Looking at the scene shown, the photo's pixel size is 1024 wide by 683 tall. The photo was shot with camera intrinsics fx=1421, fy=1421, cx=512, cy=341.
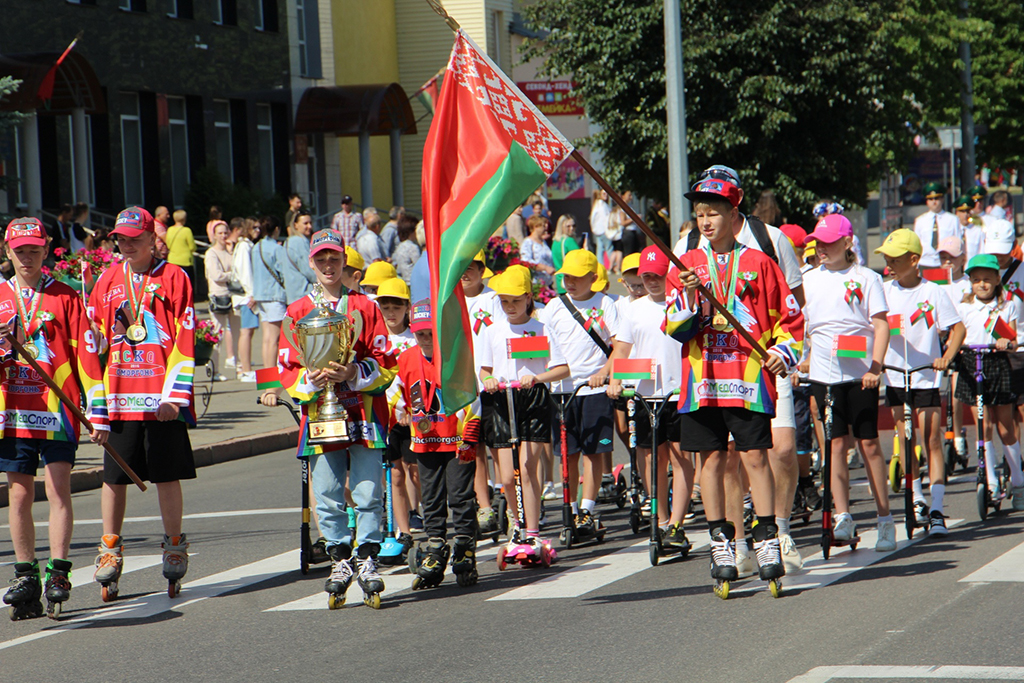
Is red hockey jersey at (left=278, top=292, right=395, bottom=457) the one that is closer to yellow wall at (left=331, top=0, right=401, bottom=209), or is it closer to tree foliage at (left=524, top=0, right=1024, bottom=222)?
tree foliage at (left=524, top=0, right=1024, bottom=222)

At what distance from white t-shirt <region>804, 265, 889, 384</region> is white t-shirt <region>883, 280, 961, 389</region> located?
70 centimetres

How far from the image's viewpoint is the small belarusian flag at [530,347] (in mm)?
8805

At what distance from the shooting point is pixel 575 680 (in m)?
5.90

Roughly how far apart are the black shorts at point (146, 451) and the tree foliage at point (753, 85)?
16.8 meters

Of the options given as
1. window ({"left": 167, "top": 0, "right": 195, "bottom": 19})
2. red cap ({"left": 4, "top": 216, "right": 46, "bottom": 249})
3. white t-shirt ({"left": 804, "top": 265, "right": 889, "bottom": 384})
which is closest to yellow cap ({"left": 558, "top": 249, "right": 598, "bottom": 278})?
white t-shirt ({"left": 804, "top": 265, "right": 889, "bottom": 384})

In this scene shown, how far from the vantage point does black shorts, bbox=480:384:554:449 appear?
346 inches

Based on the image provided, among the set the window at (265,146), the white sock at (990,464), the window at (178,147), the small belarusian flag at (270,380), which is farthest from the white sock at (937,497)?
the window at (265,146)

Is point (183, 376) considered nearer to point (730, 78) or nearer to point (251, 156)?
point (730, 78)

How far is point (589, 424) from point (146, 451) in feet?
9.74

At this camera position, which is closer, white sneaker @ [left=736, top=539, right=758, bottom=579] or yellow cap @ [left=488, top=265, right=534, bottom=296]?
white sneaker @ [left=736, top=539, right=758, bottom=579]

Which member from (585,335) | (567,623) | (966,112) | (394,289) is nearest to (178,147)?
(966,112)

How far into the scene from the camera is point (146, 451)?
25.4 ft

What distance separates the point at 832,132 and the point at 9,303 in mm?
18736

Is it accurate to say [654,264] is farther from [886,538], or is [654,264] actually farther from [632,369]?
[886,538]
